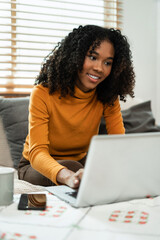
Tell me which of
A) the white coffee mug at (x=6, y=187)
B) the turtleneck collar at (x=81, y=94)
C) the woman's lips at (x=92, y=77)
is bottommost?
the white coffee mug at (x=6, y=187)

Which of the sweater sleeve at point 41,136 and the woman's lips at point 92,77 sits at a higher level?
the woman's lips at point 92,77

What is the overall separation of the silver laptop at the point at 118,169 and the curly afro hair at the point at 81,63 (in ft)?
2.25

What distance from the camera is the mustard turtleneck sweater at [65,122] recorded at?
4.23ft

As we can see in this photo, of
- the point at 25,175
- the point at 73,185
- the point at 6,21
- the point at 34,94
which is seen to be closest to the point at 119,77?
the point at 34,94

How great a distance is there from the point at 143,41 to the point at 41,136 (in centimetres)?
185

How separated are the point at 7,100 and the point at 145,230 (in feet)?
4.47

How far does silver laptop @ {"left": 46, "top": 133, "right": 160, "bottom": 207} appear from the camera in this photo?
0.70 meters

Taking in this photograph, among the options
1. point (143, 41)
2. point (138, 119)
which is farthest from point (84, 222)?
point (143, 41)

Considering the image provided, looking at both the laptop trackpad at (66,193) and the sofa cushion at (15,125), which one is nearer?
the laptop trackpad at (66,193)

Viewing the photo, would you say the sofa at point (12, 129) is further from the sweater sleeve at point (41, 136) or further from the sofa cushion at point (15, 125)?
the sweater sleeve at point (41, 136)

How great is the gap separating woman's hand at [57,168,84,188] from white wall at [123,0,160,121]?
1884mm

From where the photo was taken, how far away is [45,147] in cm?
126

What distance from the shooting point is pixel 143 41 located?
2824mm

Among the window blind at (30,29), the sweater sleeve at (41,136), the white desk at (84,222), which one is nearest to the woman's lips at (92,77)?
the sweater sleeve at (41,136)
